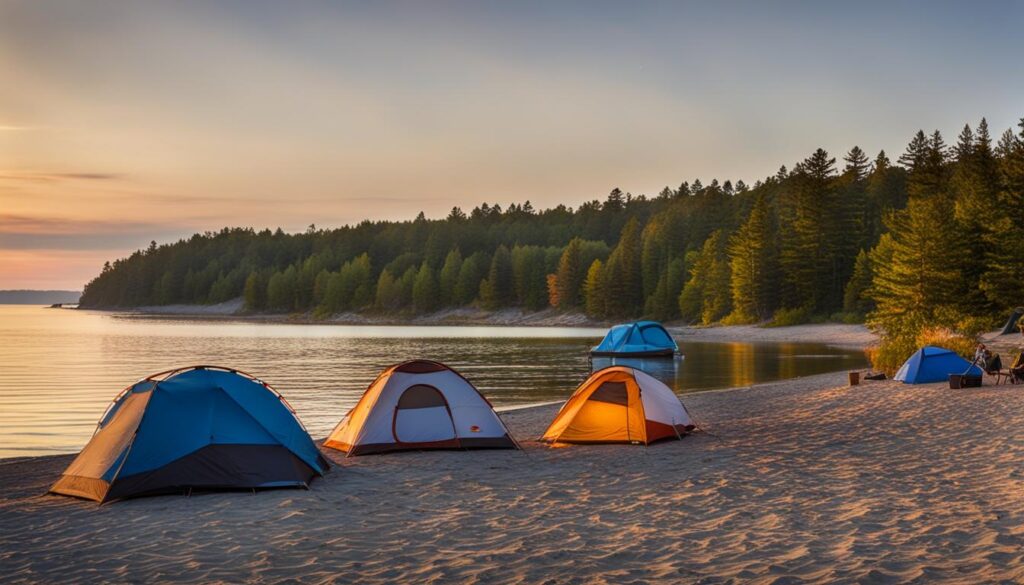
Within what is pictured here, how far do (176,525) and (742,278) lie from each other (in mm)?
95006

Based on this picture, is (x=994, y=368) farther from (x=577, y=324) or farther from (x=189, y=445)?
(x=577, y=324)

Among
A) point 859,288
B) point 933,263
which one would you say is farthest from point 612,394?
point 859,288

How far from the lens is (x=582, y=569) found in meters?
8.12

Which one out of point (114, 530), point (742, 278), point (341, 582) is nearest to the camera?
point (341, 582)

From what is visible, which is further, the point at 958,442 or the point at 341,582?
the point at 958,442

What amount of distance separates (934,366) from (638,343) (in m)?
29.7

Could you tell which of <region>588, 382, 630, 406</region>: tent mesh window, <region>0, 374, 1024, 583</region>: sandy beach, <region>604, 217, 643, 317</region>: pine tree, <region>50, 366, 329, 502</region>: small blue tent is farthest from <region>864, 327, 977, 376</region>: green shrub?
<region>604, 217, 643, 317</region>: pine tree

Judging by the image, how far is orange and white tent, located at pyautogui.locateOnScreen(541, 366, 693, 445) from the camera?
1662 centimetres

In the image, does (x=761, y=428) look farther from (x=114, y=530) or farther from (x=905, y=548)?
(x=114, y=530)

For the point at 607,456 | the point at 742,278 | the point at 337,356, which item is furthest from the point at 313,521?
the point at 742,278

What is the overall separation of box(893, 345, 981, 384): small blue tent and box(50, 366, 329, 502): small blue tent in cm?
1952

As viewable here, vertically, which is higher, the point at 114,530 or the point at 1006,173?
the point at 1006,173

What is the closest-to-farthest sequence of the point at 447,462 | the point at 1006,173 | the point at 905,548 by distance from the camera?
the point at 905,548 < the point at 447,462 < the point at 1006,173

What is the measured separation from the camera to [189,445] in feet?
40.4
